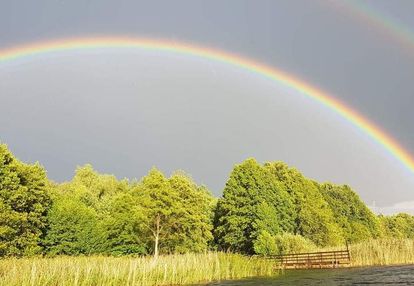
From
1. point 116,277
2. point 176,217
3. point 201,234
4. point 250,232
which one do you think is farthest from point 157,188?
point 116,277

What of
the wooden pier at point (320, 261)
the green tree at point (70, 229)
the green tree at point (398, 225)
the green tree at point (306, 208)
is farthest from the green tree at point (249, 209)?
the green tree at point (398, 225)

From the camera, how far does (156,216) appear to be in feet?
211

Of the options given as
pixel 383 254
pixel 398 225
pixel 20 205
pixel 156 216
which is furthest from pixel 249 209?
pixel 398 225

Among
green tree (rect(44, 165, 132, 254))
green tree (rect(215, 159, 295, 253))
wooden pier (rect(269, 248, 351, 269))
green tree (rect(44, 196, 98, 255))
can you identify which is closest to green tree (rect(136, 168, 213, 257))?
green tree (rect(44, 165, 132, 254))

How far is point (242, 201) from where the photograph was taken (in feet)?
246

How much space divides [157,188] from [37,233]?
16627 millimetres

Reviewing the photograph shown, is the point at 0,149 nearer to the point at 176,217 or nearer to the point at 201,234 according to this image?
the point at 176,217

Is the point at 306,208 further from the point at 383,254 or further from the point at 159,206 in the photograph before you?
the point at 383,254

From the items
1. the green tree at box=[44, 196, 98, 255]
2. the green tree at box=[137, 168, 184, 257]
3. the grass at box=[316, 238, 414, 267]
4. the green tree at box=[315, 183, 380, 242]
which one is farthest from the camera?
the green tree at box=[315, 183, 380, 242]

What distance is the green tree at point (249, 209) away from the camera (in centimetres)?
7225

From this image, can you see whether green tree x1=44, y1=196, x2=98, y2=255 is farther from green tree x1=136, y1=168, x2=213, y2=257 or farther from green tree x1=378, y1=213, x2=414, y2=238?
green tree x1=378, y1=213, x2=414, y2=238

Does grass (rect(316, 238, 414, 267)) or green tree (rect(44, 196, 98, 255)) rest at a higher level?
green tree (rect(44, 196, 98, 255))

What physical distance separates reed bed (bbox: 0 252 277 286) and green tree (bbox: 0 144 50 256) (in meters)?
20.5

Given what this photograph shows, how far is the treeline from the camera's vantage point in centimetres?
5462
